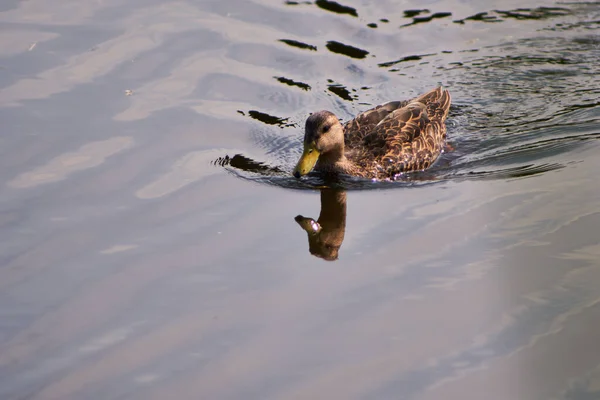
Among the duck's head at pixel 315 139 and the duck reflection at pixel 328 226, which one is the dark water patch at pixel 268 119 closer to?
the duck's head at pixel 315 139

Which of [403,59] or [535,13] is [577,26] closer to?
[535,13]

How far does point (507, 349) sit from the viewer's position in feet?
20.2

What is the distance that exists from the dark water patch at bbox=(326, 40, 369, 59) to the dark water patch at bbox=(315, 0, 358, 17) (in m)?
0.94

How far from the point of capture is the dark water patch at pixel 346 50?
13117 millimetres

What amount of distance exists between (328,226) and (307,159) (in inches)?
58.5

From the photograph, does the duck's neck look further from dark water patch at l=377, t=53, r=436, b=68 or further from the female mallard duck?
dark water patch at l=377, t=53, r=436, b=68

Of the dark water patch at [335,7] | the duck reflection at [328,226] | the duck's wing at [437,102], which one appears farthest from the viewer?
the dark water patch at [335,7]

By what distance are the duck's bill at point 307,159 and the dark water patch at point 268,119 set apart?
53.8 inches

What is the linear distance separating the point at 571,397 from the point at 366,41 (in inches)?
345

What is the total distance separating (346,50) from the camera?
43.2 feet

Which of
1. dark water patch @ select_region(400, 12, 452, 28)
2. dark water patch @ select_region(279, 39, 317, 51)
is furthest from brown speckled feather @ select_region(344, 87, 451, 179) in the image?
dark water patch @ select_region(400, 12, 452, 28)

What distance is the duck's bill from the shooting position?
388 inches

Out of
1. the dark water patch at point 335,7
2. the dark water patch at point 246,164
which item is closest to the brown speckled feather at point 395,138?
the dark water patch at point 246,164

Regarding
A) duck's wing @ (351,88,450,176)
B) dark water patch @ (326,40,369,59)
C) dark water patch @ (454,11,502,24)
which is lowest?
duck's wing @ (351,88,450,176)
